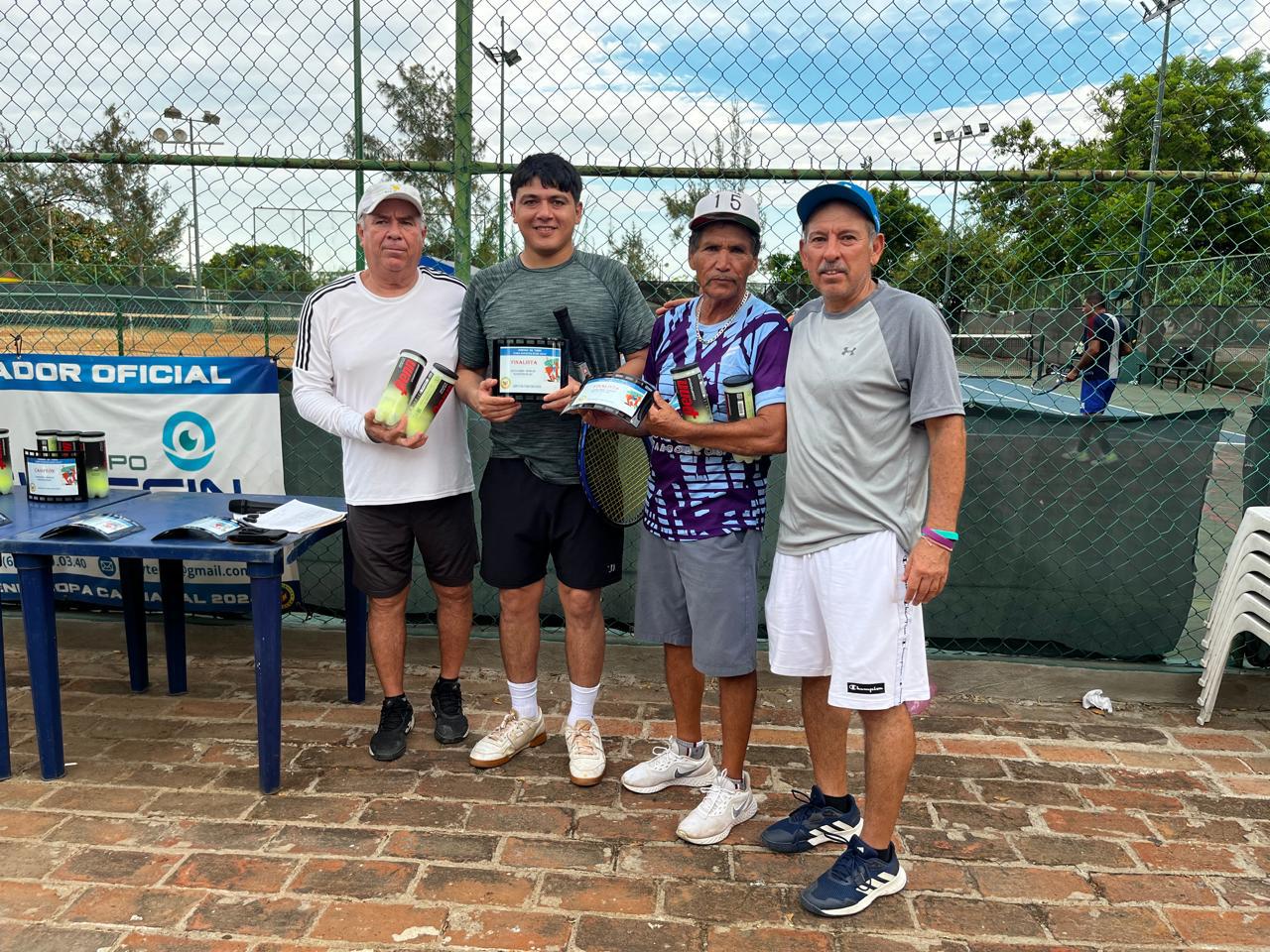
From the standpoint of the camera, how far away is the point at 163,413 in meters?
4.27

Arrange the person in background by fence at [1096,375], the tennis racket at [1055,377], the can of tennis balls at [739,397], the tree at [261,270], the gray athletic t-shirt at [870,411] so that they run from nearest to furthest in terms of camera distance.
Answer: the gray athletic t-shirt at [870,411] → the can of tennis balls at [739,397] → the person in background by fence at [1096,375] → the tennis racket at [1055,377] → the tree at [261,270]

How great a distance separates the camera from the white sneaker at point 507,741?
11.2 feet

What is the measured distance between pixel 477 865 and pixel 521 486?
4.17 ft

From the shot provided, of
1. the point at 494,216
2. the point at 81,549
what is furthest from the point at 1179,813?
the point at 81,549

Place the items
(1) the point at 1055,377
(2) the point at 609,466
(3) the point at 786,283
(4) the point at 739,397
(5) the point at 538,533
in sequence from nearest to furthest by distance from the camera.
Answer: (4) the point at 739,397 → (2) the point at 609,466 → (5) the point at 538,533 → (3) the point at 786,283 → (1) the point at 1055,377

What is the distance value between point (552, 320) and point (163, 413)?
2.21 meters

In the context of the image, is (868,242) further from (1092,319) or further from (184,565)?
(184,565)

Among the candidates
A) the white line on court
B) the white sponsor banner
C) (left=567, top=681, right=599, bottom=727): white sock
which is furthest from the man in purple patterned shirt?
the white sponsor banner

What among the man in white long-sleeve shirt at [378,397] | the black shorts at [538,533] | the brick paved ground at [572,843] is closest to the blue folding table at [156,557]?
the brick paved ground at [572,843]

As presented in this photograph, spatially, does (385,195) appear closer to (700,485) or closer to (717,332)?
(717,332)

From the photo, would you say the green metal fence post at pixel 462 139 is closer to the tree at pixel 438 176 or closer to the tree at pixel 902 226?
the tree at pixel 438 176

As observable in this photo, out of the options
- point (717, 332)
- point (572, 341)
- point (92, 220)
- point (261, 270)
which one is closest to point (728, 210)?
point (717, 332)

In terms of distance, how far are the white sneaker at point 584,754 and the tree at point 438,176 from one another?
196 cm

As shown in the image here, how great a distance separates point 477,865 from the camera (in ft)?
9.12
